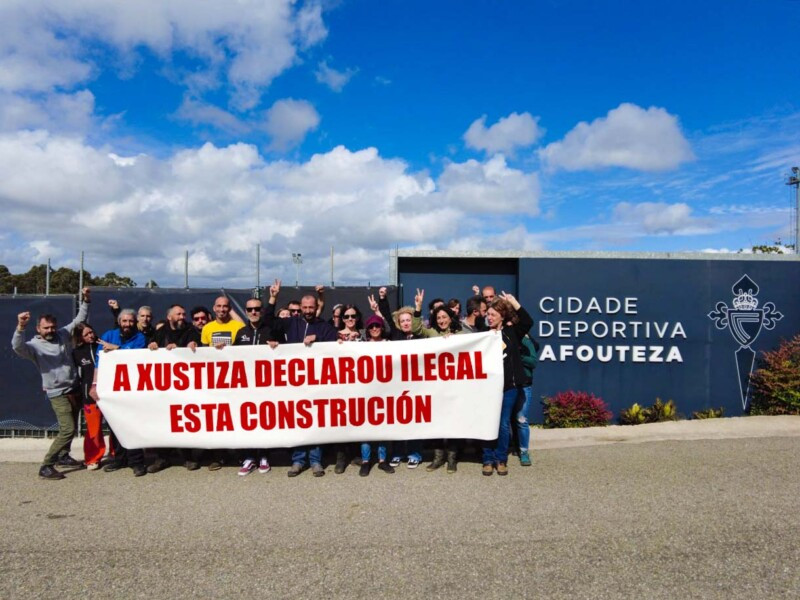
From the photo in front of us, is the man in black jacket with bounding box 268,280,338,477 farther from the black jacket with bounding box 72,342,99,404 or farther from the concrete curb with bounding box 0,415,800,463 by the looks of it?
the concrete curb with bounding box 0,415,800,463

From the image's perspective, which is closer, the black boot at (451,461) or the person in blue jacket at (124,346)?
the black boot at (451,461)

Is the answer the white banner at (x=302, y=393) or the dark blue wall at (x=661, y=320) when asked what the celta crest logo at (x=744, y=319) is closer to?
the dark blue wall at (x=661, y=320)

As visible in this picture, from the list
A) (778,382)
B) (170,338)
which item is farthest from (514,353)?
(778,382)

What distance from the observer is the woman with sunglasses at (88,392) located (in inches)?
241

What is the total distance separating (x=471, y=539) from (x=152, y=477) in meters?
3.49

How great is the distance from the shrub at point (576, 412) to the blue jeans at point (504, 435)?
2987mm

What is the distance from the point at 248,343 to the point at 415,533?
3040mm

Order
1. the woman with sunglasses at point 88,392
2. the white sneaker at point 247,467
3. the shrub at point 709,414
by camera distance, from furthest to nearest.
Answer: the shrub at point 709,414, the woman with sunglasses at point 88,392, the white sneaker at point 247,467

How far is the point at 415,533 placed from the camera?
414 cm

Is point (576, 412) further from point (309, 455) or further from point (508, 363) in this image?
point (309, 455)

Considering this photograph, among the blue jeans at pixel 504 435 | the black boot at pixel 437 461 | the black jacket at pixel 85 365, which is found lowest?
the black boot at pixel 437 461

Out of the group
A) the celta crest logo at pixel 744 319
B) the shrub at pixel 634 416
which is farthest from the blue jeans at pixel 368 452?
the celta crest logo at pixel 744 319

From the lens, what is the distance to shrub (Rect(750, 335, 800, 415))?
874 centimetres

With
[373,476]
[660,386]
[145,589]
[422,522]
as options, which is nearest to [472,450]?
[373,476]
